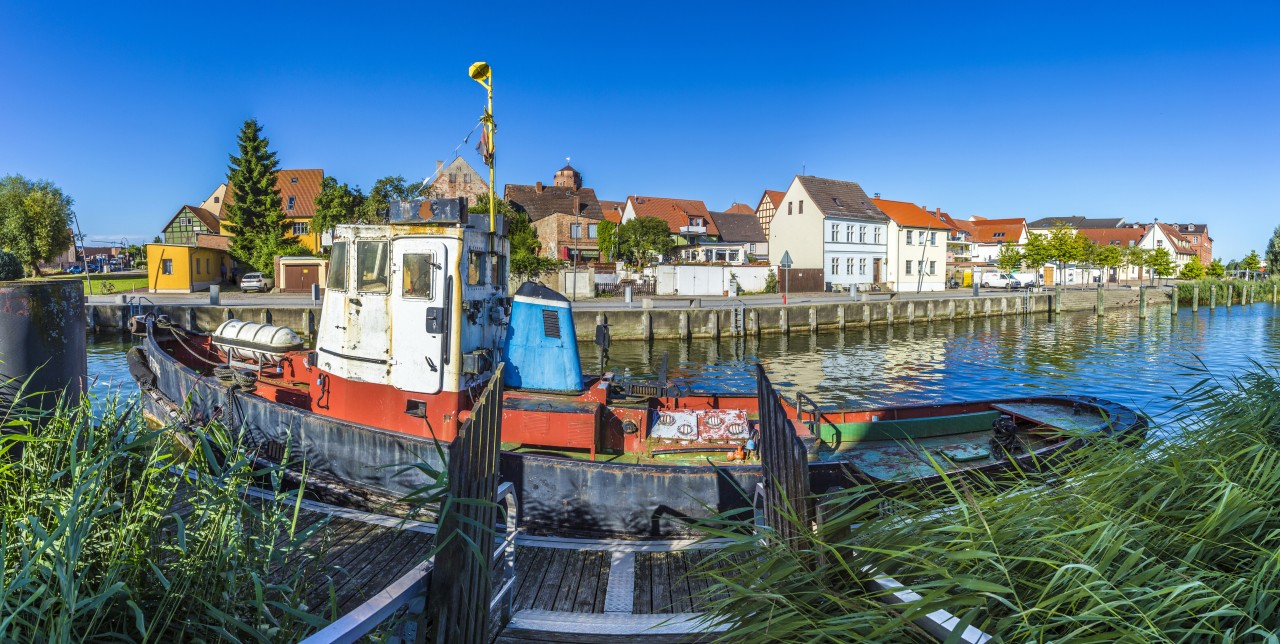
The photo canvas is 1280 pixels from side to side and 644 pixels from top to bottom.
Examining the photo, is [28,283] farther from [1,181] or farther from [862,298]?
[1,181]

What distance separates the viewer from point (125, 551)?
264cm

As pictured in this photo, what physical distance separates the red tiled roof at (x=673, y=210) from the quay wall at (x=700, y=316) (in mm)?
28262

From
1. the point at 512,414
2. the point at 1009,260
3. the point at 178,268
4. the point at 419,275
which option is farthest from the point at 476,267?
the point at 1009,260

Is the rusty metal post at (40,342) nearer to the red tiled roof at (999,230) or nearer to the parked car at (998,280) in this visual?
the parked car at (998,280)

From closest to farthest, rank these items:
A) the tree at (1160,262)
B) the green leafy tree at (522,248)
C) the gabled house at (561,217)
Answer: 1. the green leafy tree at (522,248)
2. the gabled house at (561,217)
3. the tree at (1160,262)

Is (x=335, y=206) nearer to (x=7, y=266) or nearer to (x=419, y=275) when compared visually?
(x=7, y=266)

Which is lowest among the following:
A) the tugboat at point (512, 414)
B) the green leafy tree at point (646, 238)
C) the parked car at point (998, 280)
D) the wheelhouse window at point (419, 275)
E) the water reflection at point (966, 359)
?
the water reflection at point (966, 359)

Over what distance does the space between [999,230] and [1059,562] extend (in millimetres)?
100994

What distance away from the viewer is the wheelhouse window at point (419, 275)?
8055mm

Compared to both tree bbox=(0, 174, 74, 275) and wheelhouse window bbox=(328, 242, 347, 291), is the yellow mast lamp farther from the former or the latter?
tree bbox=(0, 174, 74, 275)

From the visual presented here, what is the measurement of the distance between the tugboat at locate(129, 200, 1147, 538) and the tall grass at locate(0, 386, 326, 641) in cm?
389

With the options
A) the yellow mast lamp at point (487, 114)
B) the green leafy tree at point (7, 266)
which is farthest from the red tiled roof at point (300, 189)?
the yellow mast lamp at point (487, 114)

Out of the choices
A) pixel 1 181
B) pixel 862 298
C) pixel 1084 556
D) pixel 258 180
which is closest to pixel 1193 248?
pixel 862 298

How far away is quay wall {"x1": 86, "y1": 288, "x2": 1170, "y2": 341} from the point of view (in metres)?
28.4
